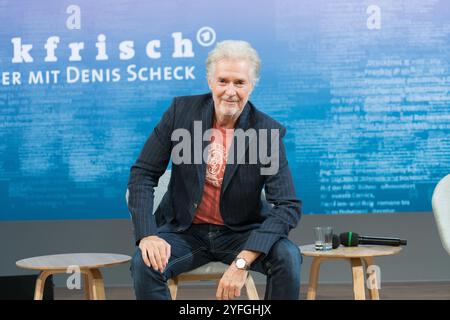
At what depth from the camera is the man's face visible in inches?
96.9

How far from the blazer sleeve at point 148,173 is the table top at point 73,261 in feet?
1.46

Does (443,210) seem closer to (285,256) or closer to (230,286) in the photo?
(285,256)

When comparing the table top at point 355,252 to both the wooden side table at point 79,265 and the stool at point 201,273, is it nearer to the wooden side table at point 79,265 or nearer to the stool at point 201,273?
the stool at point 201,273

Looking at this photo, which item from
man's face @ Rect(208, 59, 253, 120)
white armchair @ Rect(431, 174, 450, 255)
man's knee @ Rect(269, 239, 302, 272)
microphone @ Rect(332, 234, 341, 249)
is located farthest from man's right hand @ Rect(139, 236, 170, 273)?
white armchair @ Rect(431, 174, 450, 255)

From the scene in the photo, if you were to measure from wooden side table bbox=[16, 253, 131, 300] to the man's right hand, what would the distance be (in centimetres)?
57

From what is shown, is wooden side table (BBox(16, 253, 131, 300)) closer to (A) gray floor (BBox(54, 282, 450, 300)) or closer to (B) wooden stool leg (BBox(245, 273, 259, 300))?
(B) wooden stool leg (BBox(245, 273, 259, 300))

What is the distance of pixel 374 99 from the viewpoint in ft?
14.6

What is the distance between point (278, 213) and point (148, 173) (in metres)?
→ 0.50

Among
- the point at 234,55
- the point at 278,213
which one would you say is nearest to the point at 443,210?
the point at 278,213

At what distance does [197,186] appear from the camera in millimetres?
2492

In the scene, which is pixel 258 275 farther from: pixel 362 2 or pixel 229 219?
pixel 229 219

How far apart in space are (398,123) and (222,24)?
133cm

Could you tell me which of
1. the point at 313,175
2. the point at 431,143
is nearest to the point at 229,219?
the point at 313,175

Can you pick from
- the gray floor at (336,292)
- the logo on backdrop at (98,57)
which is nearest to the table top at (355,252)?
the gray floor at (336,292)
